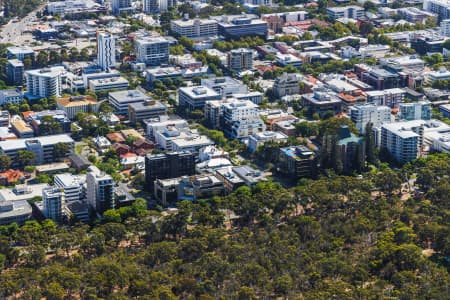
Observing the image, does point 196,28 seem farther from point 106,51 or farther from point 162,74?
point 162,74

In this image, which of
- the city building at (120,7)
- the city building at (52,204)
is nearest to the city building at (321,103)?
the city building at (52,204)

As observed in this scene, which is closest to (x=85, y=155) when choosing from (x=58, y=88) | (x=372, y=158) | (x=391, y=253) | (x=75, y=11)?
(x=58, y=88)

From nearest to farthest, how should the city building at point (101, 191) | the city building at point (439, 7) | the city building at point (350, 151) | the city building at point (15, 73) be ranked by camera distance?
the city building at point (101, 191) → the city building at point (350, 151) → the city building at point (15, 73) → the city building at point (439, 7)

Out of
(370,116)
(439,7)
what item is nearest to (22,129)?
(370,116)

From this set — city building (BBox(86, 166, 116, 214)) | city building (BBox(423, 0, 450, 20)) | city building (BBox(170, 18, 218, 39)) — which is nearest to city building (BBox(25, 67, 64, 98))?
city building (BBox(170, 18, 218, 39))

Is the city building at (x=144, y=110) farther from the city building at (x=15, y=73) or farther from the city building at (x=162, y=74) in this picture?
the city building at (x=15, y=73)

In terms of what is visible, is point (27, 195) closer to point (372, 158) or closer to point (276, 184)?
point (276, 184)
